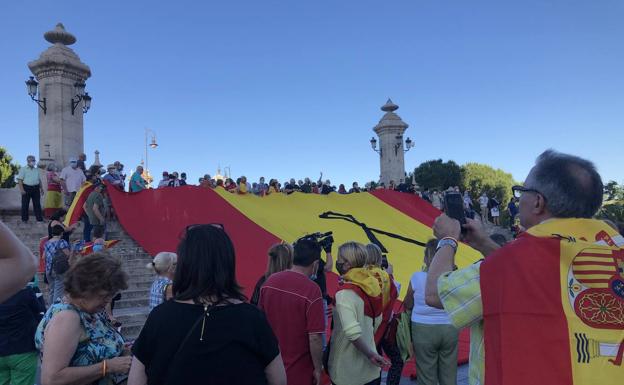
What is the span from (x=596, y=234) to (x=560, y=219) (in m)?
0.11

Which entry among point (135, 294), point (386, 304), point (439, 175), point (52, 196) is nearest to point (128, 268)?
point (135, 294)

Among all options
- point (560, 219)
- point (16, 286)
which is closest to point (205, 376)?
point (16, 286)

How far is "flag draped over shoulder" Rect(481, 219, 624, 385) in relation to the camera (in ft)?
4.32

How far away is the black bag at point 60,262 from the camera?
548cm

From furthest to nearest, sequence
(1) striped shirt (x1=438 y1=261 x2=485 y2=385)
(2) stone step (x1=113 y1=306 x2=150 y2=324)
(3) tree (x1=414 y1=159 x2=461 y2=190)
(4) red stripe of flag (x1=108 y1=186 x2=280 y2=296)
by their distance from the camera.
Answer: (3) tree (x1=414 y1=159 x2=461 y2=190) < (4) red stripe of flag (x1=108 y1=186 x2=280 y2=296) < (2) stone step (x1=113 y1=306 x2=150 y2=324) < (1) striped shirt (x1=438 y1=261 x2=485 y2=385)

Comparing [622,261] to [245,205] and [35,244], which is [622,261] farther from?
[35,244]

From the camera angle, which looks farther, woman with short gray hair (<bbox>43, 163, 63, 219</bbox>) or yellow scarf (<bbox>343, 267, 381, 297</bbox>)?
woman with short gray hair (<bbox>43, 163, 63, 219</bbox>)

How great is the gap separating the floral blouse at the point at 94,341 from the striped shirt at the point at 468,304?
5.34 feet

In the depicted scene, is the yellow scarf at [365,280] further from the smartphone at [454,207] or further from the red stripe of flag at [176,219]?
the red stripe of flag at [176,219]

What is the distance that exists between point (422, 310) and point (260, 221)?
5.83 metres

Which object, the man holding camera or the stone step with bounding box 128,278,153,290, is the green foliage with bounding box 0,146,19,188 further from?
the man holding camera

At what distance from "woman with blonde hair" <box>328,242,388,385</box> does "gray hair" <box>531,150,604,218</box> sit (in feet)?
5.55

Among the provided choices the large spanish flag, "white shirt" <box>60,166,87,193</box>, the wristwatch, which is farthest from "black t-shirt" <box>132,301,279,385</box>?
"white shirt" <box>60,166,87,193</box>

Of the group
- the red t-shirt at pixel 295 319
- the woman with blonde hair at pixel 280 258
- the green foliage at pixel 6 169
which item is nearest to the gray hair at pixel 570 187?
the red t-shirt at pixel 295 319
